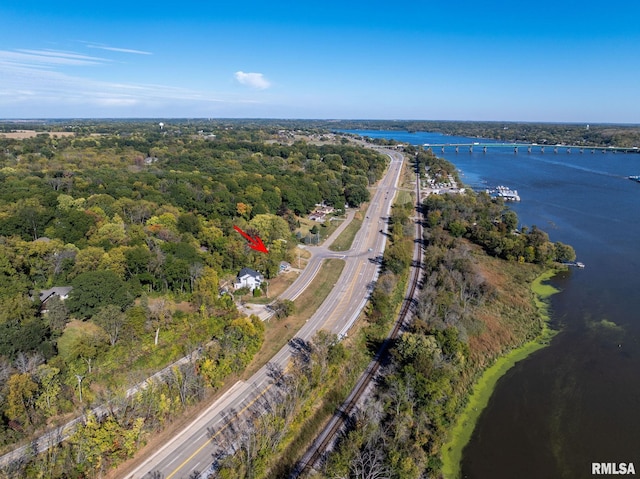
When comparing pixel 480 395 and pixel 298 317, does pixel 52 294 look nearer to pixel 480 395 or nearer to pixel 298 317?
pixel 298 317

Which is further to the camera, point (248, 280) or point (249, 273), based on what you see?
point (249, 273)

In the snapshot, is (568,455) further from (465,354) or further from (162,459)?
(162,459)

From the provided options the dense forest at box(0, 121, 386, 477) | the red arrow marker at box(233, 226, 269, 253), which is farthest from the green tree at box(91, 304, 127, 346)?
the red arrow marker at box(233, 226, 269, 253)

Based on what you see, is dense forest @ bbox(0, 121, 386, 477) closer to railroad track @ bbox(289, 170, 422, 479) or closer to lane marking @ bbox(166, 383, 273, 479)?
lane marking @ bbox(166, 383, 273, 479)

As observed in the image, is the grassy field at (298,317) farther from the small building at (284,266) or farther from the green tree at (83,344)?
the green tree at (83,344)

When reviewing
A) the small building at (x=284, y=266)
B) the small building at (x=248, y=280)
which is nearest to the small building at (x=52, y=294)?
the small building at (x=248, y=280)

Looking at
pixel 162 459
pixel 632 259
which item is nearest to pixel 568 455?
pixel 162 459
